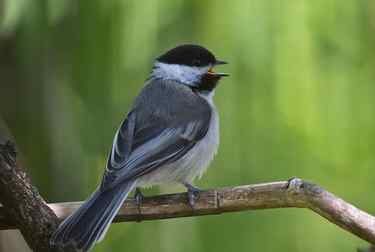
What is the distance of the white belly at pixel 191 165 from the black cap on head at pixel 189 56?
239 mm

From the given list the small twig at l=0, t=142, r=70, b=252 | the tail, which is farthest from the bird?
the small twig at l=0, t=142, r=70, b=252

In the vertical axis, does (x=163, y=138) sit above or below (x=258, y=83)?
below

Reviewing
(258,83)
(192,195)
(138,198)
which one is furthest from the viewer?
(258,83)

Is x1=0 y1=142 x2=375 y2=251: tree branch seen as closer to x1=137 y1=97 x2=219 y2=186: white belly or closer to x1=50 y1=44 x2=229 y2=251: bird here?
x1=50 y1=44 x2=229 y2=251: bird

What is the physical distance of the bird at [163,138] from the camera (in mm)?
2309

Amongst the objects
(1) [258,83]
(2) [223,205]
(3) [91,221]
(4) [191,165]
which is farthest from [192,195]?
(1) [258,83]

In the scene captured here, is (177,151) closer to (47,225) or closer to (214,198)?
(214,198)

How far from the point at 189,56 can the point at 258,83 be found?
261mm

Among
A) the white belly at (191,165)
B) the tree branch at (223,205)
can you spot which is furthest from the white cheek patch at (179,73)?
the tree branch at (223,205)

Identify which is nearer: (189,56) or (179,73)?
(189,56)

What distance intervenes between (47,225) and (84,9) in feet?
3.74

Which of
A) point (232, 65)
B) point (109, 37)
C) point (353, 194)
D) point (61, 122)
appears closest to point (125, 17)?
point (109, 37)

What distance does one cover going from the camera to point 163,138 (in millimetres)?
2703

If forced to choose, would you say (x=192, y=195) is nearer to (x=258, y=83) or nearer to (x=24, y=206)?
(x=24, y=206)
